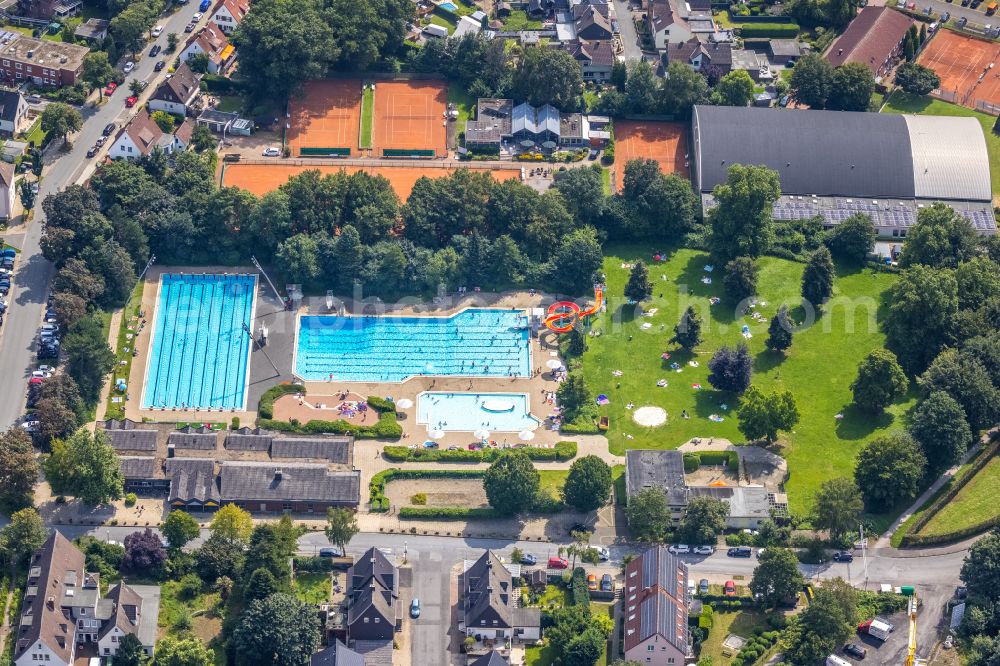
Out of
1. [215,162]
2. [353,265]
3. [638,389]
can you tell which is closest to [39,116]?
[215,162]

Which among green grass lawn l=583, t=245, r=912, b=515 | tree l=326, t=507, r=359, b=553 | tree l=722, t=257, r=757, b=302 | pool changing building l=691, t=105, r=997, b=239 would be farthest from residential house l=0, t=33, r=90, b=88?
tree l=722, t=257, r=757, b=302

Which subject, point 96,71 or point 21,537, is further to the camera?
point 96,71

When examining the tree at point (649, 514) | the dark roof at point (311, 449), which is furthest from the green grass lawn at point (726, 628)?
the dark roof at point (311, 449)

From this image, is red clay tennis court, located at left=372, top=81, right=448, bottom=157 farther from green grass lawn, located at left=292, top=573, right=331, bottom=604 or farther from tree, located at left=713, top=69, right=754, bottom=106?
green grass lawn, located at left=292, top=573, right=331, bottom=604

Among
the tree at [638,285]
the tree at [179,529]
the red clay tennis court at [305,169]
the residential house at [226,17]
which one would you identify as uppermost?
the residential house at [226,17]

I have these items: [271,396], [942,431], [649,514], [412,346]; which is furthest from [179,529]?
[942,431]

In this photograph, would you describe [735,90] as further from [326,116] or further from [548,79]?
[326,116]

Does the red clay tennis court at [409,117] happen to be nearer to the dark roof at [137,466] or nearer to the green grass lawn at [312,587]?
the dark roof at [137,466]

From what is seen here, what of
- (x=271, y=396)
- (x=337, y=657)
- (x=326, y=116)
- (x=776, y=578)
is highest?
(x=326, y=116)
